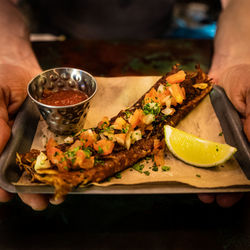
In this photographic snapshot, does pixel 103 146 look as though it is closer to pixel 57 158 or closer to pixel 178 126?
pixel 57 158

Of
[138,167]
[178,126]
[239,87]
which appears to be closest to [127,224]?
[138,167]

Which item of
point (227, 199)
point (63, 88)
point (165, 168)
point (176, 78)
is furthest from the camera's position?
point (176, 78)

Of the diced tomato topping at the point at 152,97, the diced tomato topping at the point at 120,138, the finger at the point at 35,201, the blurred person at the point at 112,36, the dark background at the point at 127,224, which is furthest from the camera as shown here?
the diced tomato topping at the point at 152,97

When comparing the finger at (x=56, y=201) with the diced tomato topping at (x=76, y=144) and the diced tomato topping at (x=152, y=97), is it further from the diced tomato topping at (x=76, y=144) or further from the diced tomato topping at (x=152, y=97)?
the diced tomato topping at (x=152, y=97)

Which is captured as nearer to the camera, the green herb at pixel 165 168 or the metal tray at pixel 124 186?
the metal tray at pixel 124 186

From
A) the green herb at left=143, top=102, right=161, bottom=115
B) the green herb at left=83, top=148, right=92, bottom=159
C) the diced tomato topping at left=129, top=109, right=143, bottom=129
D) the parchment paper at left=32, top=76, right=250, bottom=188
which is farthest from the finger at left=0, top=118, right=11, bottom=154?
the green herb at left=143, top=102, right=161, bottom=115

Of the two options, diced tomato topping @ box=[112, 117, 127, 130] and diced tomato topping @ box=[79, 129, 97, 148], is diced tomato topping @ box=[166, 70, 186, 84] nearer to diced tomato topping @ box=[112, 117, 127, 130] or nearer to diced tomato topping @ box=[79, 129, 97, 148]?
diced tomato topping @ box=[112, 117, 127, 130]

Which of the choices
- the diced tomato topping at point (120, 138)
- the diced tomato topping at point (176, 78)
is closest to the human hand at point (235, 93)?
the diced tomato topping at point (176, 78)

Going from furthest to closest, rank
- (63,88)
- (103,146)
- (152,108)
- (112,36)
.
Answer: (112,36) → (63,88) → (152,108) → (103,146)
